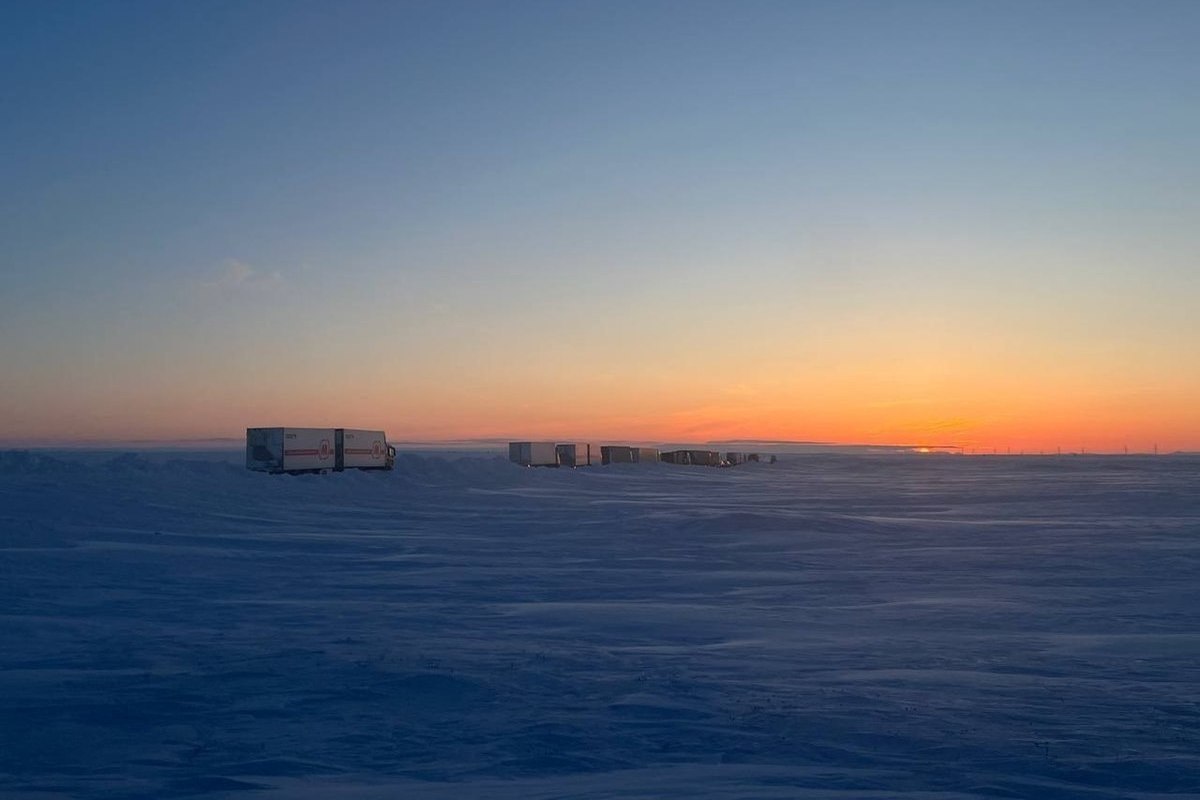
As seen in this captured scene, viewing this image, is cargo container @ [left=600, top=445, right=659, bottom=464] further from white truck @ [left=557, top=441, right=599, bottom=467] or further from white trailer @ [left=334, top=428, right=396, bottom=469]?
white trailer @ [left=334, top=428, right=396, bottom=469]

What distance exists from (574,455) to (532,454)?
1216 centimetres

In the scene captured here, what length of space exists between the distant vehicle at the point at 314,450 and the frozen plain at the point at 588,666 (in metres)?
22.8

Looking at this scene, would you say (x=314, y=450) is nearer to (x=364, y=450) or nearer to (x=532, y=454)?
(x=364, y=450)

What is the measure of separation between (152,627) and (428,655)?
156 inches

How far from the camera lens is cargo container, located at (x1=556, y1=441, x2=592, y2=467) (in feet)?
298

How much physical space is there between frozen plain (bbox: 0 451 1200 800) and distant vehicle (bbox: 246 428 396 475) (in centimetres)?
2277

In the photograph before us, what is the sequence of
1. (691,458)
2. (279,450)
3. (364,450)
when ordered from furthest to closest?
1. (691,458)
2. (364,450)
3. (279,450)

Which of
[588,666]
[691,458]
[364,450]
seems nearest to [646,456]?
[691,458]

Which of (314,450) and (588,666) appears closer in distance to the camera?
(588,666)

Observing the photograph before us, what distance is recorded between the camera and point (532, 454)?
8156 centimetres

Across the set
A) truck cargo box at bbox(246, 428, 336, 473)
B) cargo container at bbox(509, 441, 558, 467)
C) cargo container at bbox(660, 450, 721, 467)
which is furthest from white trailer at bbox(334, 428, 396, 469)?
cargo container at bbox(660, 450, 721, 467)

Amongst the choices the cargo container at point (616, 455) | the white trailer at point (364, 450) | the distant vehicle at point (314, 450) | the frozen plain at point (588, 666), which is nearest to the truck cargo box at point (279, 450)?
the distant vehicle at point (314, 450)

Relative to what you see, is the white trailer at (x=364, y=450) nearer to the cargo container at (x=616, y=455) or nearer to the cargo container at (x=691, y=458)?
the cargo container at (x=616, y=455)

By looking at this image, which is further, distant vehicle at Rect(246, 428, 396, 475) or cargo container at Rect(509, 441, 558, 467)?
cargo container at Rect(509, 441, 558, 467)
